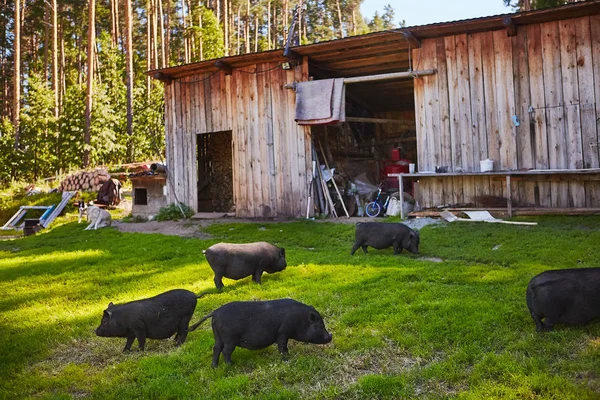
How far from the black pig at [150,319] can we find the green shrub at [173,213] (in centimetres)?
1095

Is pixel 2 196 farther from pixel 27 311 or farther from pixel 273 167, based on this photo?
pixel 27 311

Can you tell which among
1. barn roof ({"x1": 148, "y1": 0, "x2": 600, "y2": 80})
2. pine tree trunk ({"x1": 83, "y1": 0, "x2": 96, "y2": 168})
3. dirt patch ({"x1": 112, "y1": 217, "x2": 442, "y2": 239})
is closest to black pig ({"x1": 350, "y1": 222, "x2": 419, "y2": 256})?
dirt patch ({"x1": 112, "y1": 217, "x2": 442, "y2": 239})

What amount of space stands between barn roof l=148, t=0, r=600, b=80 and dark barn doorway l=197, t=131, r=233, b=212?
387cm

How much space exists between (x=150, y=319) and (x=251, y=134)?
35.0ft

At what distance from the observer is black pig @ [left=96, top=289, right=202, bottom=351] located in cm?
458

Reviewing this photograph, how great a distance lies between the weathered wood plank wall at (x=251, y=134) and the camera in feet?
46.8

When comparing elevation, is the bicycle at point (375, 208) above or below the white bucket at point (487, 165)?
below

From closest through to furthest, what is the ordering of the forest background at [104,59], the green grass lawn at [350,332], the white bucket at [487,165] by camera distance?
the green grass lawn at [350,332]
the white bucket at [487,165]
the forest background at [104,59]

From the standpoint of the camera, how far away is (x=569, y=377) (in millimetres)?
3447

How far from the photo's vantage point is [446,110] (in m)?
12.4

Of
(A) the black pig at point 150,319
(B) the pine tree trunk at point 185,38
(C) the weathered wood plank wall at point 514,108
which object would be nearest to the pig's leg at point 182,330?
(A) the black pig at point 150,319

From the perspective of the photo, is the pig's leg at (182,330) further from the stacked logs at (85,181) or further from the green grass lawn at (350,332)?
the stacked logs at (85,181)

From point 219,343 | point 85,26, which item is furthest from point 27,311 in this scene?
point 85,26

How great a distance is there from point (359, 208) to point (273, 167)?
2.81m
